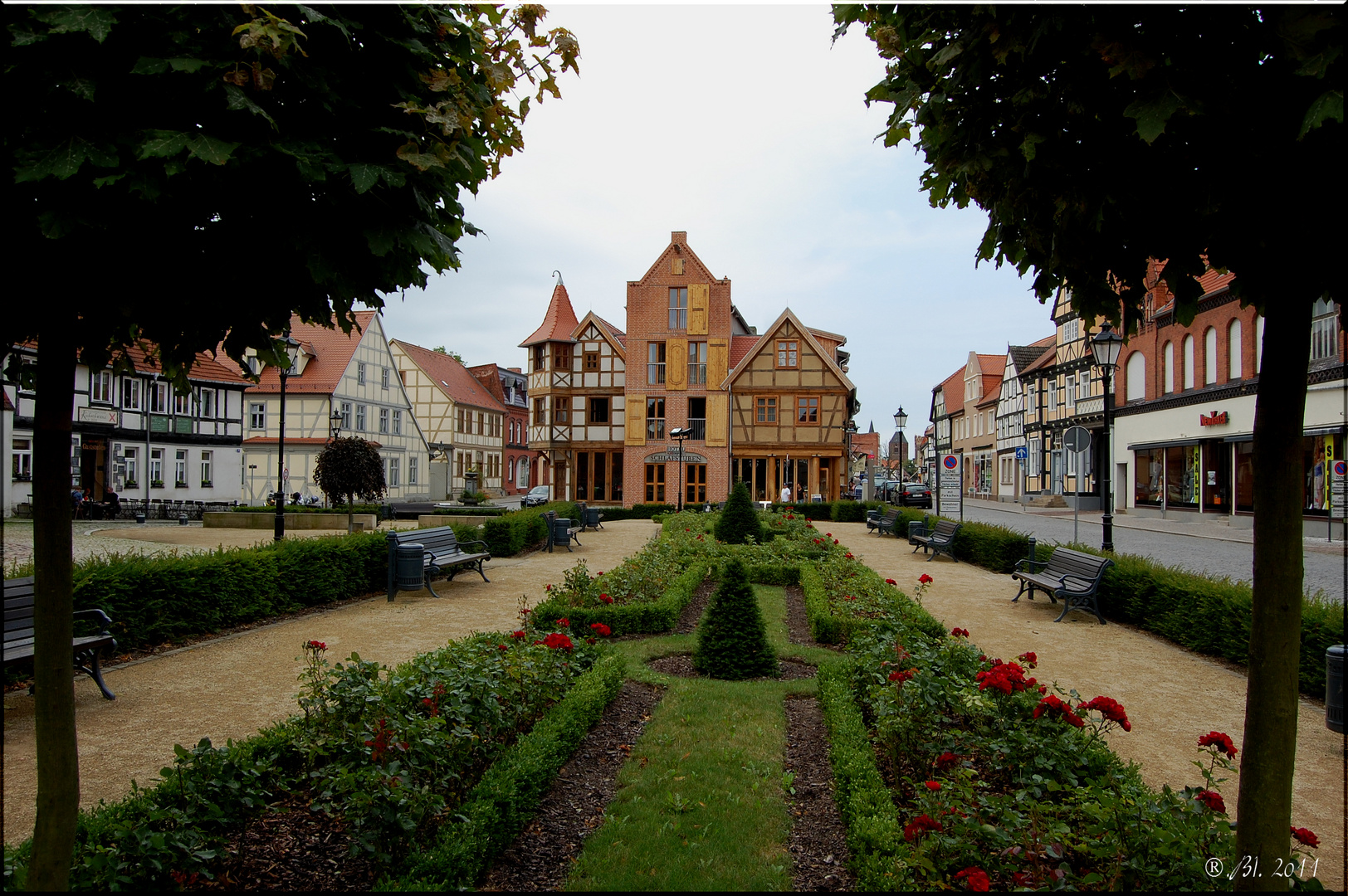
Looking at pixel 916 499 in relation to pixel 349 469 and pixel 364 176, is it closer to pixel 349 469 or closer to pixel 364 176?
pixel 349 469

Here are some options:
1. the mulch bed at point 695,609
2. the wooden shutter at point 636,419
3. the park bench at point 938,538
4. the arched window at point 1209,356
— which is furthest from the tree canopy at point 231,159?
the wooden shutter at point 636,419

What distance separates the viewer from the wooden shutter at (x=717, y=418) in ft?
132

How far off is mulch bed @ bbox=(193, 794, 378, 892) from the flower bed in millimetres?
96

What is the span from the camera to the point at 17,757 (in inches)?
226

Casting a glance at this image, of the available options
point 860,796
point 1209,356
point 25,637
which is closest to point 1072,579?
point 860,796

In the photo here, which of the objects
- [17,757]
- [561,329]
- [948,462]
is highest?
[561,329]

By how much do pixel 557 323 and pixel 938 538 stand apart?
30.3 meters

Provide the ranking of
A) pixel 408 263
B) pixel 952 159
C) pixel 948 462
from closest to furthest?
pixel 408 263
pixel 952 159
pixel 948 462

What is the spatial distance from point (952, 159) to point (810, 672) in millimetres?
6264

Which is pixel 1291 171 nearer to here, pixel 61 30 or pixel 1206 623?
pixel 61 30

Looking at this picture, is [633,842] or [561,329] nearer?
[633,842]

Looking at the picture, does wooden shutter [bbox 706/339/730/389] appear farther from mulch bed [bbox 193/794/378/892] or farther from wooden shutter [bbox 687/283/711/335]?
mulch bed [bbox 193/794/378/892]

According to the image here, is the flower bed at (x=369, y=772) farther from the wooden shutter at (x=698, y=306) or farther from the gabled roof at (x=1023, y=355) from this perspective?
the gabled roof at (x=1023, y=355)

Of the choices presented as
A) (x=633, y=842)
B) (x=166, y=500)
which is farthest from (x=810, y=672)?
(x=166, y=500)
